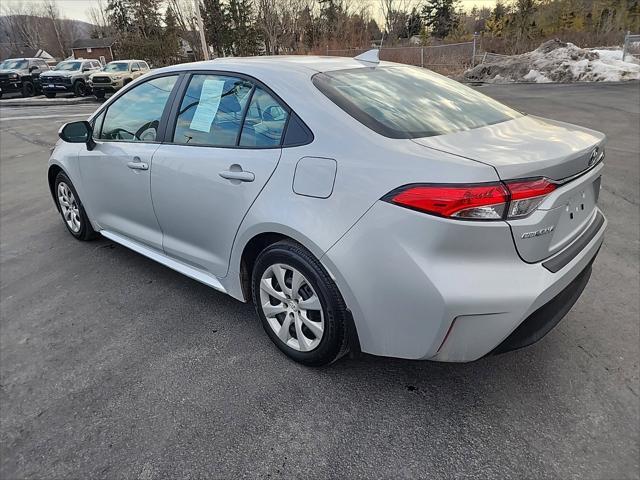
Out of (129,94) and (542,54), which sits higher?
(129,94)

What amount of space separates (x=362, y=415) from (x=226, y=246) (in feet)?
3.95

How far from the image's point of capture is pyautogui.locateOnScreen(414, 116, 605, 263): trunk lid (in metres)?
1.86

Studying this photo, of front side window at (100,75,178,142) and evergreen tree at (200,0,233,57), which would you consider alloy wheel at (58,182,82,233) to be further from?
evergreen tree at (200,0,233,57)

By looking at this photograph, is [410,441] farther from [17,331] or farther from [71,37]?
[71,37]

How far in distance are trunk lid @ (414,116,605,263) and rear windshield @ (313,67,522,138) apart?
0.41 feet

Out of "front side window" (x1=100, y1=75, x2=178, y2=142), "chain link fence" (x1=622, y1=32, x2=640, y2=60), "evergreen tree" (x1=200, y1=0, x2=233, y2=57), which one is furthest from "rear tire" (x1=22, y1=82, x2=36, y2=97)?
"chain link fence" (x1=622, y1=32, x2=640, y2=60)

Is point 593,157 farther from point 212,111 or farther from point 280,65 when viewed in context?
point 212,111

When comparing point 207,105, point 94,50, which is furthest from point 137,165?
point 94,50

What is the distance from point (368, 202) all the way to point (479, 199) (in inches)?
17.7

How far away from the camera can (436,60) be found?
2425cm

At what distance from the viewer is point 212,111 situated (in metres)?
2.79

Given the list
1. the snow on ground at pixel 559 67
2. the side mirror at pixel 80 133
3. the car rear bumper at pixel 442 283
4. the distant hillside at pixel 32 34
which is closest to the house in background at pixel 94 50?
the distant hillside at pixel 32 34

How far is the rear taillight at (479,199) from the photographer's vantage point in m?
1.78

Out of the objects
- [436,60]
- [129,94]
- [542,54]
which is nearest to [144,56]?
[436,60]
